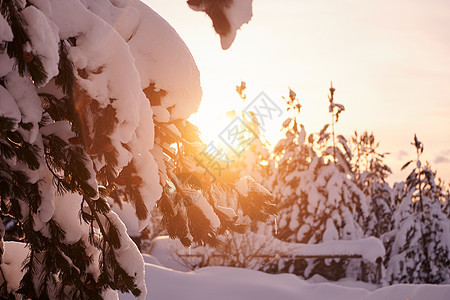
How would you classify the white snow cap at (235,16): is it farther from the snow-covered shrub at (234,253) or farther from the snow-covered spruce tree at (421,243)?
the snow-covered spruce tree at (421,243)

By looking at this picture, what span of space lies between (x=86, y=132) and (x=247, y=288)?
6.86m

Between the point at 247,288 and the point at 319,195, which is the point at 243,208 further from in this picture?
the point at 319,195

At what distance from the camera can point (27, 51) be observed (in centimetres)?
215

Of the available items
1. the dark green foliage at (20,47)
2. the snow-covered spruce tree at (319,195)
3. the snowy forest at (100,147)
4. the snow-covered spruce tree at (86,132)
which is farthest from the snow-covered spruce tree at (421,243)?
the dark green foliage at (20,47)

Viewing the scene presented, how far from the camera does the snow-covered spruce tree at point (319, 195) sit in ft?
64.4

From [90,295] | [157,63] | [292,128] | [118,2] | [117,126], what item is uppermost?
[292,128]

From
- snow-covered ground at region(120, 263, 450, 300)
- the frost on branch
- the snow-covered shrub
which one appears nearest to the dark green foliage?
the frost on branch

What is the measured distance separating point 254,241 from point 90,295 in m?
10.8

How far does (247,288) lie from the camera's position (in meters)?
8.88

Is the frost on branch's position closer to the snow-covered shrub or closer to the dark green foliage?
the dark green foliage

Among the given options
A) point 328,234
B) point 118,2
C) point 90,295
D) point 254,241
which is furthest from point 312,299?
point 328,234

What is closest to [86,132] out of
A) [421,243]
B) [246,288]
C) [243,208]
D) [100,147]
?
[100,147]

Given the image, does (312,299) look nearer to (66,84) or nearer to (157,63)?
(157,63)

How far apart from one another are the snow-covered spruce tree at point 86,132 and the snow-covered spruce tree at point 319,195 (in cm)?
1579
